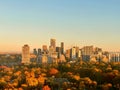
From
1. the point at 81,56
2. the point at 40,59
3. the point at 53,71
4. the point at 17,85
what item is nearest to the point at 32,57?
the point at 40,59

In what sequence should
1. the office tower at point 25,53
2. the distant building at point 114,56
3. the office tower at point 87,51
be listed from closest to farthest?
the office tower at point 87,51
the distant building at point 114,56
the office tower at point 25,53

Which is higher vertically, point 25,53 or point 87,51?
point 87,51

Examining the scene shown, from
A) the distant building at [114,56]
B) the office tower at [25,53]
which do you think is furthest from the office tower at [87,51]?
the office tower at [25,53]

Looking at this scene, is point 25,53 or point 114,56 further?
point 25,53

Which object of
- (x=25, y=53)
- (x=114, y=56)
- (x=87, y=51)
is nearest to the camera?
(x=114, y=56)

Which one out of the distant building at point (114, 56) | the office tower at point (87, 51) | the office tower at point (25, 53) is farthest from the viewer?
the office tower at point (25, 53)

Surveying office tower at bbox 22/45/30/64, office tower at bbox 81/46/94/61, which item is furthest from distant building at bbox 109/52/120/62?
office tower at bbox 22/45/30/64

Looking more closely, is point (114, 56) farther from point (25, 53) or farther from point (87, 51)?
point (25, 53)

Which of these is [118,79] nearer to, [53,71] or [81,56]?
[53,71]

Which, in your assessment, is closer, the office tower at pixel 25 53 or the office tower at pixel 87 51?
the office tower at pixel 87 51

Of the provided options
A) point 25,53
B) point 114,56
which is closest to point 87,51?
point 114,56

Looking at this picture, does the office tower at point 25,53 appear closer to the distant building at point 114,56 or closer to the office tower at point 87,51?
the office tower at point 87,51
